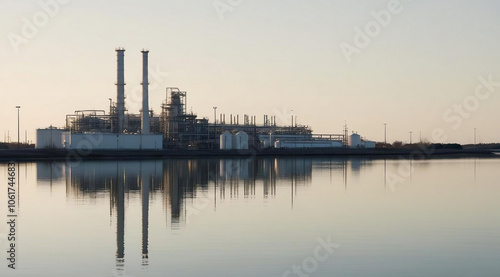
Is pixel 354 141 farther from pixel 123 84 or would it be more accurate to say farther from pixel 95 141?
pixel 95 141

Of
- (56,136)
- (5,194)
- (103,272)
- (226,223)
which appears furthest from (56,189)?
(56,136)

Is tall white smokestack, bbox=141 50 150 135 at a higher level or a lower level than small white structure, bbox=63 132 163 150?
higher

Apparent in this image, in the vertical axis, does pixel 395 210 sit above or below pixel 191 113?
below

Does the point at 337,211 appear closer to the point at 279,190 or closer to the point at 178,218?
the point at 178,218

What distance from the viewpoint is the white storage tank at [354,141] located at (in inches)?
4887

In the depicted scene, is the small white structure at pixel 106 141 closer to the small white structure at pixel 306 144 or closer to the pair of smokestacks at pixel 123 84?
the pair of smokestacks at pixel 123 84

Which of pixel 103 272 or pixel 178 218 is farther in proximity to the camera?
pixel 178 218

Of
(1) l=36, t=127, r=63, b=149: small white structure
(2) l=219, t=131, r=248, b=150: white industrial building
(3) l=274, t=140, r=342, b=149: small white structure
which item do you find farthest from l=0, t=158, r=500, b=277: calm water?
(3) l=274, t=140, r=342, b=149: small white structure

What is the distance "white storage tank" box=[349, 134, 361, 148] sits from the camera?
407 ft

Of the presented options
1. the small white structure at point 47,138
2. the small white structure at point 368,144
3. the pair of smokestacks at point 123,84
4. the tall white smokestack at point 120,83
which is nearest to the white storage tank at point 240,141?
the pair of smokestacks at point 123,84

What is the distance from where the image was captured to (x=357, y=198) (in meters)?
31.8

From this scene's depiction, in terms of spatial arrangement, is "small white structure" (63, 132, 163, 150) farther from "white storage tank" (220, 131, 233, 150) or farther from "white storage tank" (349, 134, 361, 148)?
"white storage tank" (349, 134, 361, 148)

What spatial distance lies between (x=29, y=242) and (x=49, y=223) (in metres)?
Answer: 3.95

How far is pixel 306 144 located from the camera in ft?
376
